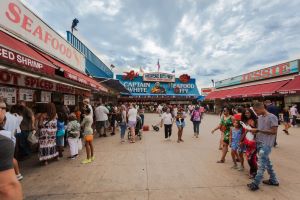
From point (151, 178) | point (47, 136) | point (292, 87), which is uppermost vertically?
point (292, 87)

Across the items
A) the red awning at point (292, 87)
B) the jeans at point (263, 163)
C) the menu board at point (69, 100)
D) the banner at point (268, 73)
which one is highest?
→ the banner at point (268, 73)

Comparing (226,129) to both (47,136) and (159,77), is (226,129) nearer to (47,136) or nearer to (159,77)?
(47,136)

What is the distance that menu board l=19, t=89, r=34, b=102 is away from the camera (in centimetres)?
625

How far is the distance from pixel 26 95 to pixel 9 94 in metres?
0.78

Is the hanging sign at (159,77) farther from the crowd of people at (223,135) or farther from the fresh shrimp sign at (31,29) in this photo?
the crowd of people at (223,135)

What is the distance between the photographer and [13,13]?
5.78m

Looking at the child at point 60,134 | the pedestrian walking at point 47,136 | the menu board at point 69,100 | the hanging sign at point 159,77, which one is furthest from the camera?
the hanging sign at point 159,77

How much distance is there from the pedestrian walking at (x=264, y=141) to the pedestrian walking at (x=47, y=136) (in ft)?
16.8

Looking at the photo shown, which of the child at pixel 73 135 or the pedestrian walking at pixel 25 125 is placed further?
the child at pixel 73 135

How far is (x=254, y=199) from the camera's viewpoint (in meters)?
3.43

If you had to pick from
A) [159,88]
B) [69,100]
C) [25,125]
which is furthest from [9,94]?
[159,88]

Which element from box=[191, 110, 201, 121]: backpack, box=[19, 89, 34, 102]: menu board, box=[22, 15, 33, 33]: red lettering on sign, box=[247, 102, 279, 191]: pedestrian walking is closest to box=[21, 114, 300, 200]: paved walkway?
box=[247, 102, 279, 191]: pedestrian walking

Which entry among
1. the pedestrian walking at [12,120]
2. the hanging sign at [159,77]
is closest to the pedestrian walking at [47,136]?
the pedestrian walking at [12,120]

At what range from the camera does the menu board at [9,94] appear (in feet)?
17.9
